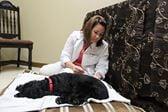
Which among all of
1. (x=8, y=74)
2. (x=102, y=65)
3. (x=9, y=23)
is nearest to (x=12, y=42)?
(x=8, y=74)

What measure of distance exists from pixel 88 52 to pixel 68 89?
661mm

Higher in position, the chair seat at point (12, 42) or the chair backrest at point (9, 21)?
the chair backrest at point (9, 21)

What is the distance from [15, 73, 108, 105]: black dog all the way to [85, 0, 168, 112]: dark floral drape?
0.31 meters

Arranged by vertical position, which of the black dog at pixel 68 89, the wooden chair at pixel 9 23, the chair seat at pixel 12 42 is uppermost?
the wooden chair at pixel 9 23

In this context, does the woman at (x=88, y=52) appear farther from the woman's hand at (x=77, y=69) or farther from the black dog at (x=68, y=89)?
the black dog at (x=68, y=89)

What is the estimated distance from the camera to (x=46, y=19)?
3.73 m

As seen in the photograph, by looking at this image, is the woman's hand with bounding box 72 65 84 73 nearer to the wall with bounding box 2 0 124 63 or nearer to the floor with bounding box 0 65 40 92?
the floor with bounding box 0 65 40 92

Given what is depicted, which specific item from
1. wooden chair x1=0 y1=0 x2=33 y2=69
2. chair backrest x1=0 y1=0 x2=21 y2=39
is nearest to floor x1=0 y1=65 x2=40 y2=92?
wooden chair x1=0 y1=0 x2=33 y2=69

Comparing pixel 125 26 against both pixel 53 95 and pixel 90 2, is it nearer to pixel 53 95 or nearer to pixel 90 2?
pixel 53 95

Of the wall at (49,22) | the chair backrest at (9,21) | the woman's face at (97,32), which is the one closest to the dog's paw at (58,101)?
the woman's face at (97,32)

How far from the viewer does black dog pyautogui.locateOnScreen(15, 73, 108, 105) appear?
148 cm

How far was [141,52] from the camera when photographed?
68.4 inches

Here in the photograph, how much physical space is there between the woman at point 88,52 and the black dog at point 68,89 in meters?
0.42

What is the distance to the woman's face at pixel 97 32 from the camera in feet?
6.56
